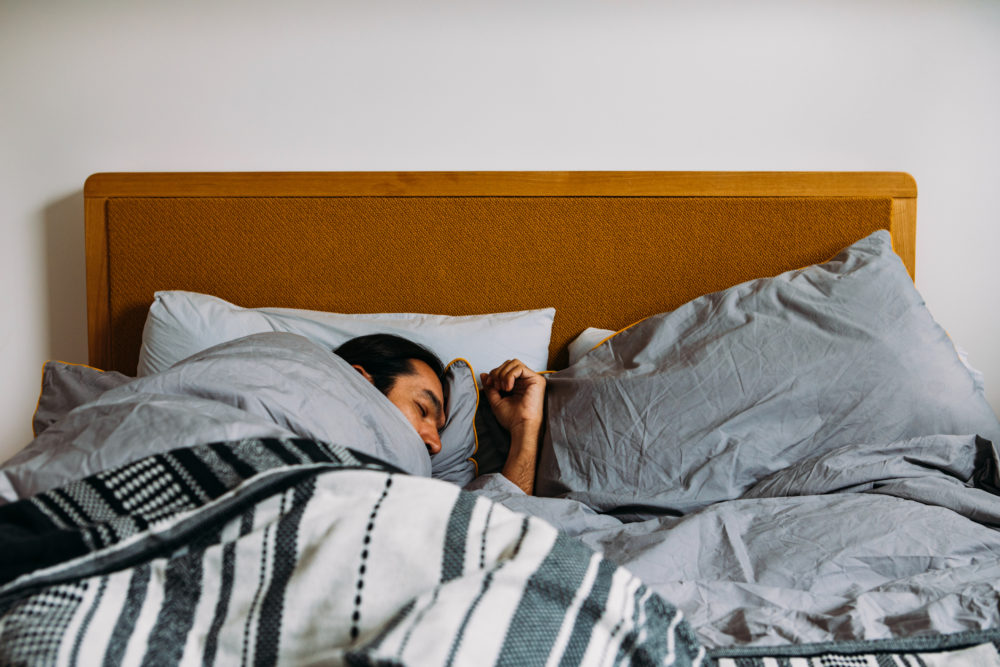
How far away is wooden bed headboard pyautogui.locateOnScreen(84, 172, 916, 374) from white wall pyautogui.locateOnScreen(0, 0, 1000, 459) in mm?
123

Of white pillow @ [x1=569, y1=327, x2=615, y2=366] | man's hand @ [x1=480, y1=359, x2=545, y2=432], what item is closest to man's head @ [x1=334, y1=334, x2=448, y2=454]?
man's hand @ [x1=480, y1=359, x2=545, y2=432]

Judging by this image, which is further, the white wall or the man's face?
the white wall

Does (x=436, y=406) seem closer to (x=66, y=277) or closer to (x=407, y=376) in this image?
(x=407, y=376)

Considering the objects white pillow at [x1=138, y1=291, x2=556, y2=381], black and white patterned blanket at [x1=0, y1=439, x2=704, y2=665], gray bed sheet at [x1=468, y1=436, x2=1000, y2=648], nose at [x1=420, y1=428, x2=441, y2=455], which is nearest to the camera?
black and white patterned blanket at [x1=0, y1=439, x2=704, y2=665]

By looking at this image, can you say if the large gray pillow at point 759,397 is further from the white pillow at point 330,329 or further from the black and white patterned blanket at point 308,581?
the black and white patterned blanket at point 308,581

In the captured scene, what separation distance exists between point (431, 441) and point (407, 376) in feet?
0.43

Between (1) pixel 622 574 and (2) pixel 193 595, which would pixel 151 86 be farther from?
(1) pixel 622 574

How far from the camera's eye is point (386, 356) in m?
1.32

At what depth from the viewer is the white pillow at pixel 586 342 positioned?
59.2 inches

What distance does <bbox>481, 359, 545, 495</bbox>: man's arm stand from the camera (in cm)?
131

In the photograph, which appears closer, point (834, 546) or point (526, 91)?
point (834, 546)

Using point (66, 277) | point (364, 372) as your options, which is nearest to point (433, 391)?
point (364, 372)

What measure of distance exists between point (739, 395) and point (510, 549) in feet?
2.38

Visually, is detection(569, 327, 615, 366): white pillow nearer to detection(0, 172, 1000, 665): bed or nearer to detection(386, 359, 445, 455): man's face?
detection(0, 172, 1000, 665): bed
